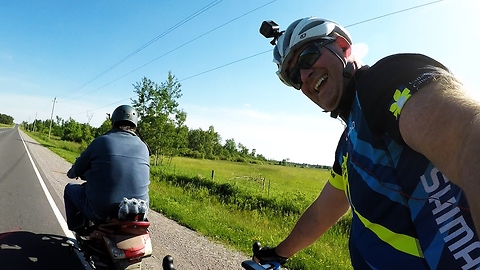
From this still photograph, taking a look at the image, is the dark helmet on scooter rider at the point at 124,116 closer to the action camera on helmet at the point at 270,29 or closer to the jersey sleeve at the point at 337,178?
the action camera on helmet at the point at 270,29

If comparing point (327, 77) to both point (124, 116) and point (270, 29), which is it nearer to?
point (270, 29)

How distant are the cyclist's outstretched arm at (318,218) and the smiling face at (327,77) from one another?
1.98 ft

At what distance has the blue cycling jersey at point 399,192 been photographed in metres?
0.95

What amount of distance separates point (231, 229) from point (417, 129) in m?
6.51

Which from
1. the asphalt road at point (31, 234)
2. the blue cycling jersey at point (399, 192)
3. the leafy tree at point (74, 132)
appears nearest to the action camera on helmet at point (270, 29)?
the blue cycling jersey at point (399, 192)

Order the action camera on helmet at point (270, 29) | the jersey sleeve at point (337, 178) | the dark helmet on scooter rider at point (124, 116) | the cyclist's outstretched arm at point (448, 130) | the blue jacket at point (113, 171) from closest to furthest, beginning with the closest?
the cyclist's outstretched arm at point (448, 130) → the jersey sleeve at point (337, 178) → the action camera on helmet at point (270, 29) → the blue jacket at point (113, 171) → the dark helmet on scooter rider at point (124, 116)

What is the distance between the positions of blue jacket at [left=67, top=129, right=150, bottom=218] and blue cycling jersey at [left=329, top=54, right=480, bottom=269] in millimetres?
2964

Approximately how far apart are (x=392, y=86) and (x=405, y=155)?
0.75 feet

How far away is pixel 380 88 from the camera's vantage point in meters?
1.08

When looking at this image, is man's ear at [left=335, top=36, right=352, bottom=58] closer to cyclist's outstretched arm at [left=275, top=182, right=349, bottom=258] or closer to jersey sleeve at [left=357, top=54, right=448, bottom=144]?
jersey sleeve at [left=357, top=54, right=448, bottom=144]

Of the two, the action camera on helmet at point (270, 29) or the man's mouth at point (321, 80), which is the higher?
the action camera on helmet at point (270, 29)

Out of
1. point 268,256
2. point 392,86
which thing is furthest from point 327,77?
point 268,256

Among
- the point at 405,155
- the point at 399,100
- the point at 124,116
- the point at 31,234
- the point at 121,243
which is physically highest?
the point at 124,116

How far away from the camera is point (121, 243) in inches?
129
